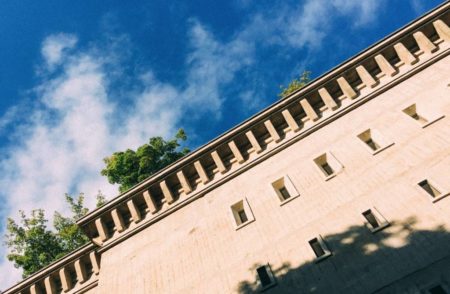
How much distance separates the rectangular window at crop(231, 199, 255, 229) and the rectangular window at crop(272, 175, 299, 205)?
4.50ft

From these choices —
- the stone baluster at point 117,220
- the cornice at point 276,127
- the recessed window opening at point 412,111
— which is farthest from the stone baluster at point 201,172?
the recessed window opening at point 412,111

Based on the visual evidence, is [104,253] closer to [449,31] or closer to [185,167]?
[185,167]

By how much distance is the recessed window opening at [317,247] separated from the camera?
11062 millimetres

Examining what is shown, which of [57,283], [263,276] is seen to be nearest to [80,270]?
Result: [57,283]

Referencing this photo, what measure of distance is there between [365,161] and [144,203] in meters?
10.3

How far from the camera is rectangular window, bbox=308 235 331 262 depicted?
10.7 metres

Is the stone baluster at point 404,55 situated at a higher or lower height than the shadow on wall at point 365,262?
higher

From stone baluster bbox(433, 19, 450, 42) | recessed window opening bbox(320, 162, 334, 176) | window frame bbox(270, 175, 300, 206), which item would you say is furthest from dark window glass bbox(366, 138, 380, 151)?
stone baluster bbox(433, 19, 450, 42)

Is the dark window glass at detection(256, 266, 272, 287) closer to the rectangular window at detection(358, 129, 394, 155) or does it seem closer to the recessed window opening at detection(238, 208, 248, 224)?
the recessed window opening at detection(238, 208, 248, 224)

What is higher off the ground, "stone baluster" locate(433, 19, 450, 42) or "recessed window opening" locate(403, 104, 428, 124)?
"stone baluster" locate(433, 19, 450, 42)

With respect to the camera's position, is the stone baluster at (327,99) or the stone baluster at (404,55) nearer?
the stone baluster at (404,55)

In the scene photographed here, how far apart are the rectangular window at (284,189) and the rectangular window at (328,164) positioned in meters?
1.37

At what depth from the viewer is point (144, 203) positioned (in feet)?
54.4

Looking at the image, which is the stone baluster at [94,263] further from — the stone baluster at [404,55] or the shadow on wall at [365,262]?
the stone baluster at [404,55]
